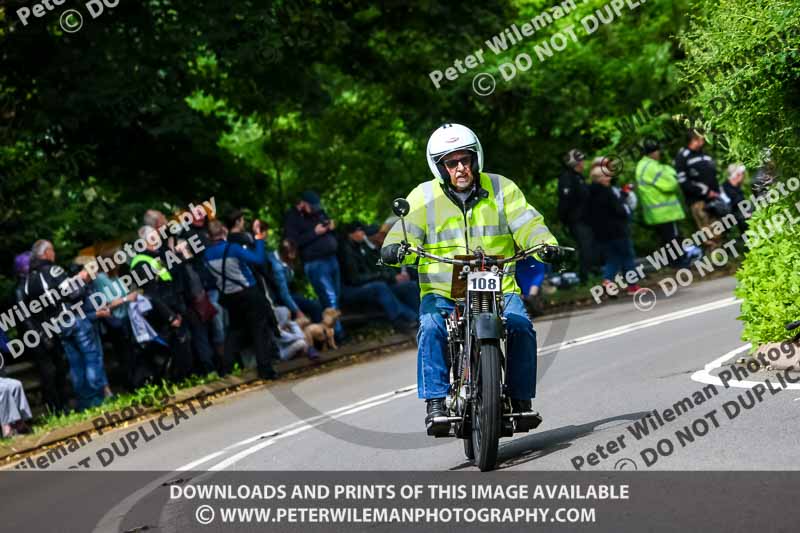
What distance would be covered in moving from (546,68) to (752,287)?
11462mm

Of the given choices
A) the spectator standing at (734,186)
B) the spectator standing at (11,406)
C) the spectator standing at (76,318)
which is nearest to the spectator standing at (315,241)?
the spectator standing at (76,318)

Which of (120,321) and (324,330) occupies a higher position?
(120,321)

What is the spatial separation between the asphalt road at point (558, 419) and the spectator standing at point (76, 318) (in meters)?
1.28

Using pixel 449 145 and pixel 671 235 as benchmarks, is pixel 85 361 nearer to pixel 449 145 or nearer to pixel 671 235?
pixel 449 145

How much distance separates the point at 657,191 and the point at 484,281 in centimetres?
1453

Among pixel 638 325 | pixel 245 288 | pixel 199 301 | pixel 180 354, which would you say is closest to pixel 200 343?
pixel 180 354

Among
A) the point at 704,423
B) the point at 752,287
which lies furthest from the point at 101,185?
the point at 704,423

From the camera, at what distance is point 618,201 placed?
2200cm

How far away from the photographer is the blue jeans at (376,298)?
1984 centimetres

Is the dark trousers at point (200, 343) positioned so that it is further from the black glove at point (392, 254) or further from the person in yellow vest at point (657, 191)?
the person in yellow vest at point (657, 191)

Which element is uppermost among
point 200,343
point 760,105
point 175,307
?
point 175,307

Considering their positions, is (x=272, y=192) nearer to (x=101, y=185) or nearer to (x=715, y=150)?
(x=101, y=185)

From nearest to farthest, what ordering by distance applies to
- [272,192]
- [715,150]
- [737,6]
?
[737,6]
[272,192]
[715,150]

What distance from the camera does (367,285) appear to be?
1992 cm
